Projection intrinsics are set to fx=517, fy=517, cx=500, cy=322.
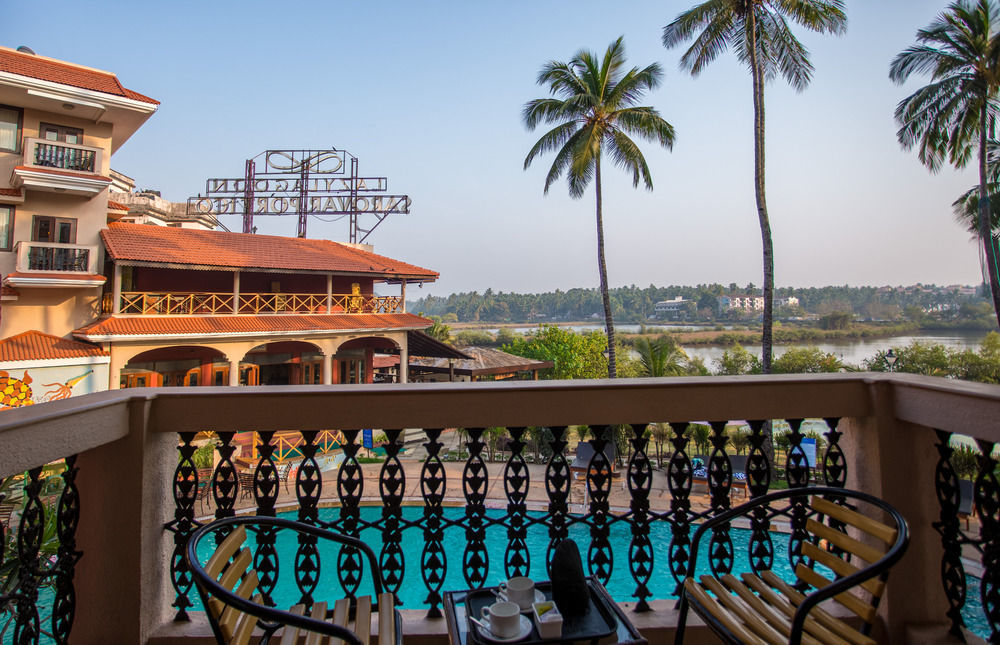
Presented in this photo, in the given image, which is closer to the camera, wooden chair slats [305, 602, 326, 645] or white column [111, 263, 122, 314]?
wooden chair slats [305, 602, 326, 645]

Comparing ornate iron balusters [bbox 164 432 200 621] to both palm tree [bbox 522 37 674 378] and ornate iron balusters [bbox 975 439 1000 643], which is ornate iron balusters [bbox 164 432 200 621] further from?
palm tree [bbox 522 37 674 378]

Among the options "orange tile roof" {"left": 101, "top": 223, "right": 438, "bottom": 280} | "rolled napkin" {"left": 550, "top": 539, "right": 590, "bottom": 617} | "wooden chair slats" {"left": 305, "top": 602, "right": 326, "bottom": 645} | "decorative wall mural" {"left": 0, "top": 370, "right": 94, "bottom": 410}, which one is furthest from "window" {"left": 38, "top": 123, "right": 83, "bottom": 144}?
"rolled napkin" {"left": 550, "top": 539, "right": 590, "bottom": 617}

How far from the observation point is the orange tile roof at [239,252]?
1580cm

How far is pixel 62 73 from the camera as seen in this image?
14555 mm

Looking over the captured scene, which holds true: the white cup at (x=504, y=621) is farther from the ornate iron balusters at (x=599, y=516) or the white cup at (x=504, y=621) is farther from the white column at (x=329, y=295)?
the white column at (x=329, y=295)

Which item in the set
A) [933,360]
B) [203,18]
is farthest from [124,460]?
[933,360]

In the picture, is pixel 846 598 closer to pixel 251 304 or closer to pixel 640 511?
pixel 640 511

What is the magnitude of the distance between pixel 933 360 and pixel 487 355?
27.8 metres

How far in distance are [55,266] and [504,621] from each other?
1838 centimetres

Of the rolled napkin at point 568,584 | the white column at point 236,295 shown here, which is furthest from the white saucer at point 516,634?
the white column at point 236,295

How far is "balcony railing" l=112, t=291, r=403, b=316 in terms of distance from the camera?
52.3ft

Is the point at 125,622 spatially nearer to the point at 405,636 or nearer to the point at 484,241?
the point at 405,636

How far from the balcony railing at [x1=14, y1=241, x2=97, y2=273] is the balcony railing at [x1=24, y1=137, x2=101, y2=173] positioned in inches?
87.0

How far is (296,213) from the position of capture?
91.8 feet
